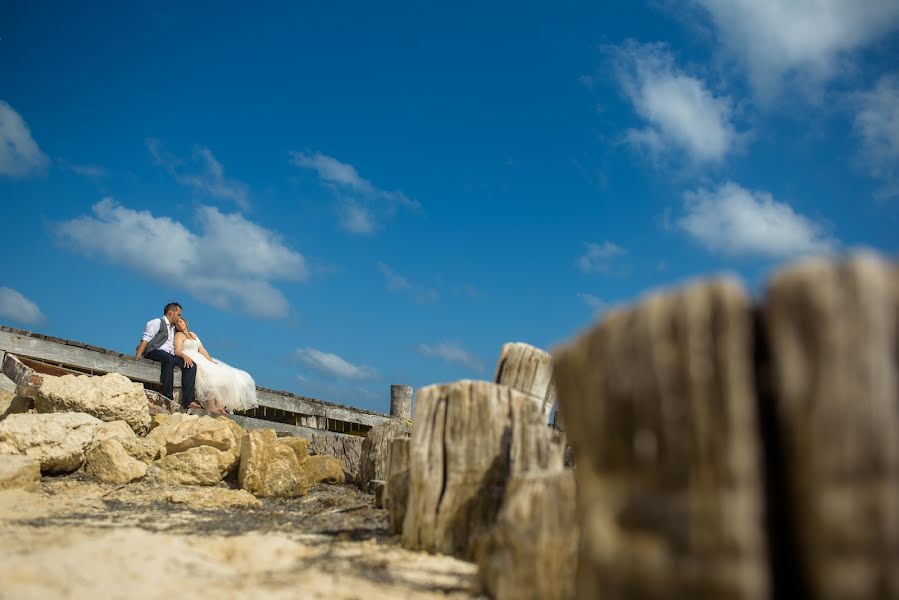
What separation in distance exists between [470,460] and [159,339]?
8.21 meters

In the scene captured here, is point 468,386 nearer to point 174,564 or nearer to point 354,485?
point 174,564

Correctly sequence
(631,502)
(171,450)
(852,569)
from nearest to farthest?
(852,569) → (631,502) → (171,450)

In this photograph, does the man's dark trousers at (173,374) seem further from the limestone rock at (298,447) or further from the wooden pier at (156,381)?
the limestone rock at (298,447)

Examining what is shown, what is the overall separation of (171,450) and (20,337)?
3.08 m

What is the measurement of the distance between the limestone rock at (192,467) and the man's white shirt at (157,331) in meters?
3.60

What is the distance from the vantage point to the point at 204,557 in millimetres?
3578

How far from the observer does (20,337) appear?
8.73m

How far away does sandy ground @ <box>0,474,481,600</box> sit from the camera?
2980 millimetres

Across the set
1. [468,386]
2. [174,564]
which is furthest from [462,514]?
[174,564]

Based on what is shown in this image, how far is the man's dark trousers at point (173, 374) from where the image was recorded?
33.6ft

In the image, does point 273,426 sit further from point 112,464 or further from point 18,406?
point 112,464

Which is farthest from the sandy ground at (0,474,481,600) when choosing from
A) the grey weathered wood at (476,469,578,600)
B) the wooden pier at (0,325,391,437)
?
the wooden pier at (0,325,391,437)

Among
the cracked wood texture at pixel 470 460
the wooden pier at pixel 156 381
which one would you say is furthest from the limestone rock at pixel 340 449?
the cracked wood texture at pixel 470 460

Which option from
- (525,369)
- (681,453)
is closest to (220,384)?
(525,369)
